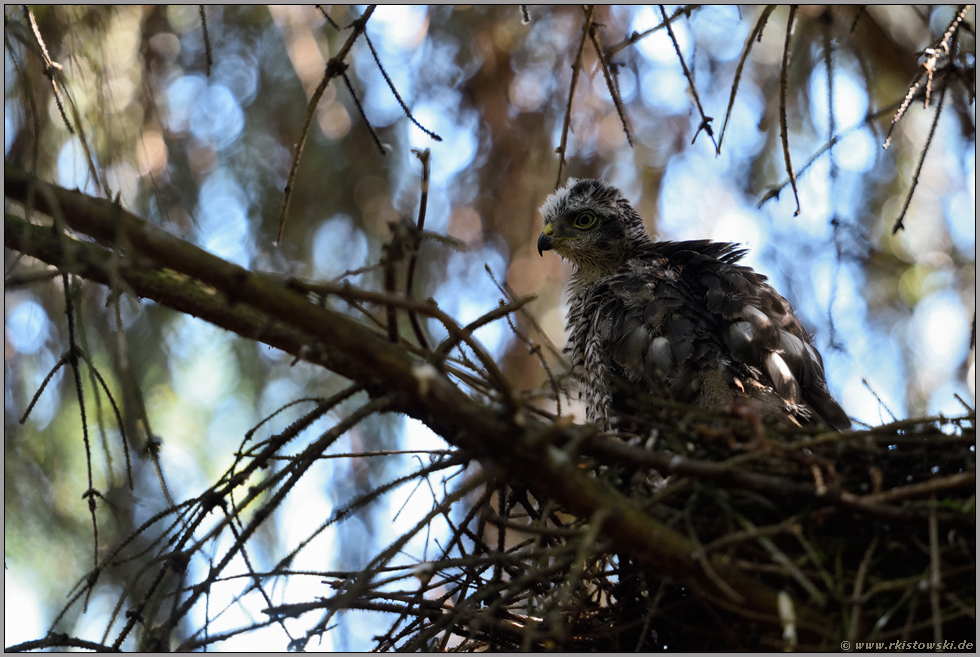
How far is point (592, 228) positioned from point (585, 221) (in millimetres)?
76

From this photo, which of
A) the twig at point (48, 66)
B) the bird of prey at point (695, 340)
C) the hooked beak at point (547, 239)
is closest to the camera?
the twig at point (48, 66)

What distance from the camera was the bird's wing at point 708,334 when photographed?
3668 millimetres

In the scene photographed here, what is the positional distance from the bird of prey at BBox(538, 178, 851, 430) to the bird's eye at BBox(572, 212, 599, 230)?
613 mm

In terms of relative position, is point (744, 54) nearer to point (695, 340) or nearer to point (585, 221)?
point (695, 340)

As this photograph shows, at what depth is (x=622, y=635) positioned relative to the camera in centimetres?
283

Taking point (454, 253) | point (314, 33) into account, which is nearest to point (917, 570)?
point (454, 253)

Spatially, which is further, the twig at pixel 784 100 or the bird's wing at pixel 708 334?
the bird's wing at pixel 708 334

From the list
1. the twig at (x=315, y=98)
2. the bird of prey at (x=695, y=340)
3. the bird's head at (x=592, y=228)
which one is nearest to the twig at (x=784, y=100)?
Answer: the bird of prey at (x=695, y=340)

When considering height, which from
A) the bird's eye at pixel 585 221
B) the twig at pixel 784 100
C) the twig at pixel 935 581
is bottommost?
the twig at pixel 935 581

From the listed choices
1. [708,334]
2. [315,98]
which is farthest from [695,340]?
[315,98]

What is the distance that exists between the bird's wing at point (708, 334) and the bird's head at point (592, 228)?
2.67ft

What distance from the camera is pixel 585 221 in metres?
5.19

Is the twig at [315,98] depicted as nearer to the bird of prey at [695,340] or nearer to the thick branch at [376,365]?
the thick branch at [376,365]

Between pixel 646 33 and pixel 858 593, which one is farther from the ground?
pixel 646 33
